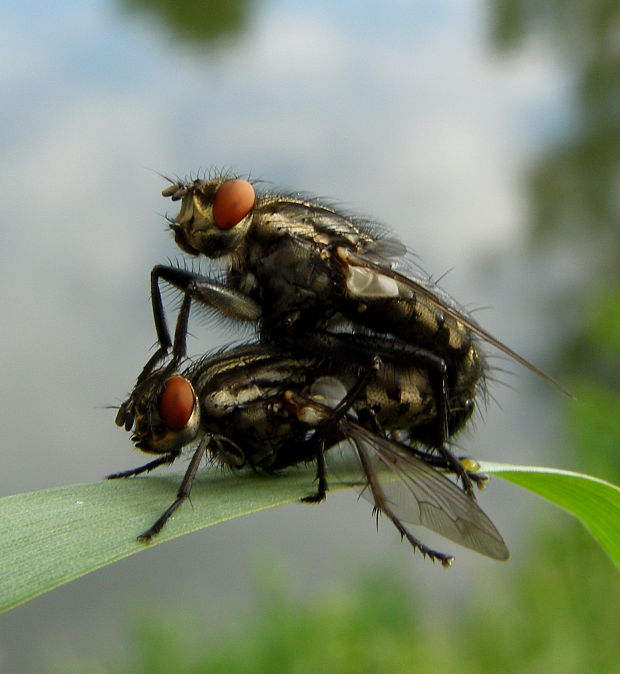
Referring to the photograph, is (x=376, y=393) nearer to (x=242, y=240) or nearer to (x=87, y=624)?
(x=242, y=240)

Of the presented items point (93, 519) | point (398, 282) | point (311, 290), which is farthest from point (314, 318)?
point (93, 519)

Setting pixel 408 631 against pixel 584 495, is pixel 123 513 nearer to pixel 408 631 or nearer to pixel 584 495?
pixel 584 495

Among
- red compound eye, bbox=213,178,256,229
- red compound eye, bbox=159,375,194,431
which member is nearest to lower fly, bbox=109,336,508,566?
red compound eye, bbox=159,375,194,431

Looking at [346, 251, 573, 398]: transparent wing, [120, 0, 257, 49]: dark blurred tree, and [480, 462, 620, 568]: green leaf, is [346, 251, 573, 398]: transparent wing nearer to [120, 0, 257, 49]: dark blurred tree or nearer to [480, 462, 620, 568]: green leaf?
[480, 462, 620, 568]: green leaf

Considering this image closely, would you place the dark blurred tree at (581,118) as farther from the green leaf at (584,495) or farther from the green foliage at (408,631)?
the green leaf at (584,495)

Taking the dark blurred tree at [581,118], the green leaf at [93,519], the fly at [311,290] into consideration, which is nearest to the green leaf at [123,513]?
the green leaf at [93,519]

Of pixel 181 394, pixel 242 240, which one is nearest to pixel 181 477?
pixel 181 394
